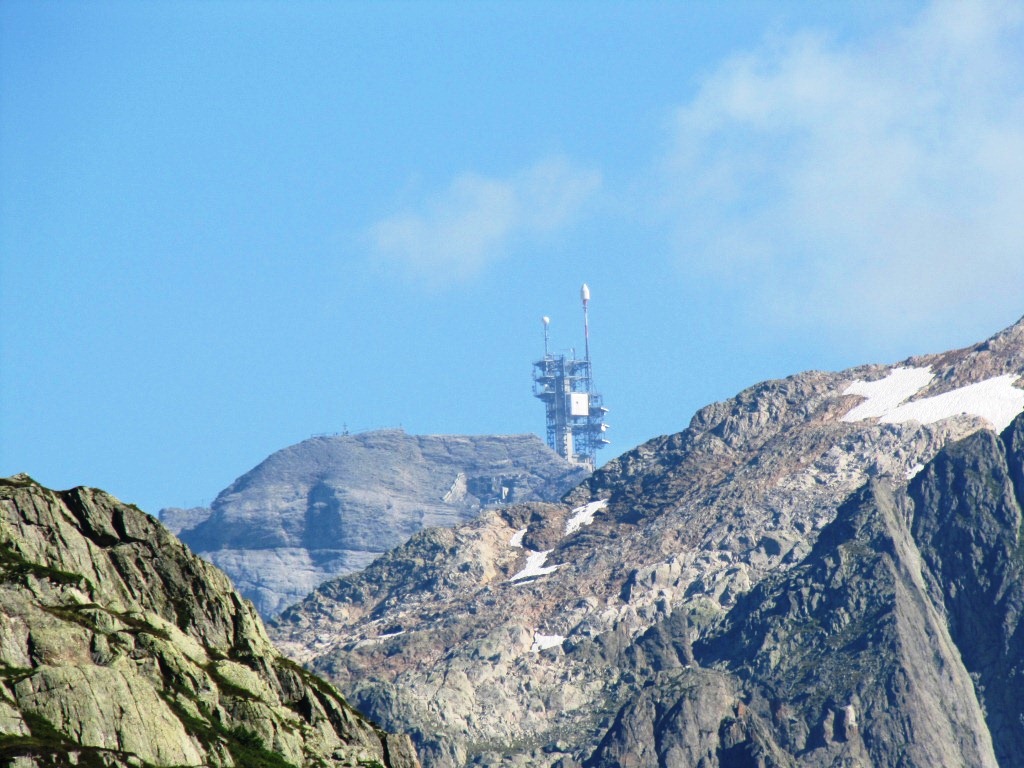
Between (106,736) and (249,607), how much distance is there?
49.7m

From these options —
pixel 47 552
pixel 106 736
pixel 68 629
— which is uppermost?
pixel 47 552

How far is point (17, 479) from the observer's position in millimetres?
172875

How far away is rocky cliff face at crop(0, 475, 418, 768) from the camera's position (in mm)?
134625

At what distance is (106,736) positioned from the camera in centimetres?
13500

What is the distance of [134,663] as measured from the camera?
148375 millimetres

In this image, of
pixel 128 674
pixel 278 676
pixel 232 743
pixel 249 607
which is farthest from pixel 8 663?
pixel 249 607

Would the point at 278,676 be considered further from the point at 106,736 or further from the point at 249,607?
the point at 106,736

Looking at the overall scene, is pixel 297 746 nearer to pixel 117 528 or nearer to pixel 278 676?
pixel 278 676

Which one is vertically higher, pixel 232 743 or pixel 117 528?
pixel 117 528

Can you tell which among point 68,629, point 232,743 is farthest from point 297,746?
point 68,629

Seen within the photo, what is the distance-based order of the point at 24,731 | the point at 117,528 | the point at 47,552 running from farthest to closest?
1. the point at 117,528
2. the point at 47,552
3. the point at 24,731

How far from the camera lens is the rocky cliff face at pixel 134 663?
135m

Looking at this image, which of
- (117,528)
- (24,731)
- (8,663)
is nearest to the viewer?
(24,731)

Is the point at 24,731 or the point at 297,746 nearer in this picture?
→ the point at 24,731
